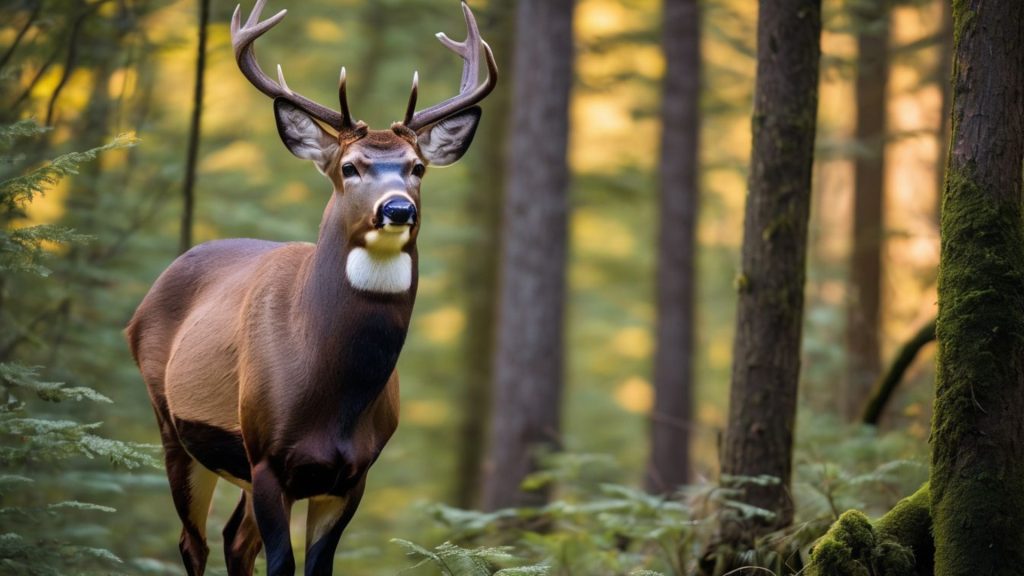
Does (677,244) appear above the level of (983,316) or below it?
above

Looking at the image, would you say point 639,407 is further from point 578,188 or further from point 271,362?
point 271,362

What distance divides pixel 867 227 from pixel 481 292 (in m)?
Answer: 6.30

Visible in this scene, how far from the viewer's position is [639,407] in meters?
30.2

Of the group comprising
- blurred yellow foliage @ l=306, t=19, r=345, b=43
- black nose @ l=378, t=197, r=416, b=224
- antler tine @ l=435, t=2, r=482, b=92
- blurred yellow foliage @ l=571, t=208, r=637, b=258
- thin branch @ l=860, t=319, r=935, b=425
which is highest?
blurred yellow foliage @ l=306, t=19, r=345, b=43

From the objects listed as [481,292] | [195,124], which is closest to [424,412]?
[481,292]

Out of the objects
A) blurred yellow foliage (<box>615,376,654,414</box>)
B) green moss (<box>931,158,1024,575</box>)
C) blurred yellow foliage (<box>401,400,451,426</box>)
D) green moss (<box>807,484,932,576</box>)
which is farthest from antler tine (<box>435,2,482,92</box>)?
blurred yellow foliage (<box>615,376,654,414</box>)

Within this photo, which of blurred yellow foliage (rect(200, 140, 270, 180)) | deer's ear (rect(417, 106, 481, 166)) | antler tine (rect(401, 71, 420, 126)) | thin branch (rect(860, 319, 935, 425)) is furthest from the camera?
blurred yellow foliage (rect(200, 140, 270, 180))

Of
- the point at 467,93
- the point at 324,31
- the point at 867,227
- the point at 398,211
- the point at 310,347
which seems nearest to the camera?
the point at 398,211

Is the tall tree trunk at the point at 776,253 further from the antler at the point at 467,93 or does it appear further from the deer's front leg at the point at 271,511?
the deer's front leg at the point at 271,511

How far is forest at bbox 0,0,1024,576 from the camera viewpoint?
5105 mm

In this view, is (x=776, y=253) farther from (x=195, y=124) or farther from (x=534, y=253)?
(x=534, y=253)

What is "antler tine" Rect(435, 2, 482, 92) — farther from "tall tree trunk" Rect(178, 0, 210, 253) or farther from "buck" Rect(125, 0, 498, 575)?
"tall tree trunk" Rect(178, 0, 210, 253)

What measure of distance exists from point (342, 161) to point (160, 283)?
5.52ft

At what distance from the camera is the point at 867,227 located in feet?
47.6
